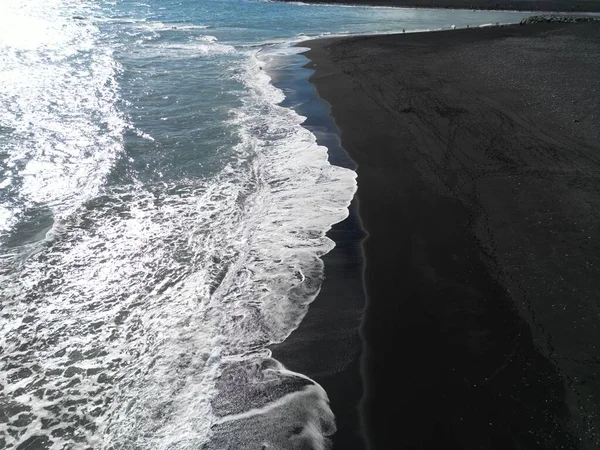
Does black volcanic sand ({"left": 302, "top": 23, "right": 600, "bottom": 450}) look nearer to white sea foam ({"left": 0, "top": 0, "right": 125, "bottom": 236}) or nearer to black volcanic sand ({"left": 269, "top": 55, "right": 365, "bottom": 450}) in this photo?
black volcanic sand ({"left": 269, "top": 55, "right": 365, "bottom": 450})

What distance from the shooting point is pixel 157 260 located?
8070 millimetres

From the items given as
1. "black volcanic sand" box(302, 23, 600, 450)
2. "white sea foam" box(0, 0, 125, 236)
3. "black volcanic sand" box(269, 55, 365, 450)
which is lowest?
"black volcanic sand" box(269, 55, 365, 450)

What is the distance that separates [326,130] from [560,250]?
Result: 8177mm

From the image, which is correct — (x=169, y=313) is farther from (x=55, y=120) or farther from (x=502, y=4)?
(x=502, y=4)

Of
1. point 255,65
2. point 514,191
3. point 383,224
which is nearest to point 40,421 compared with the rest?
point 383,224

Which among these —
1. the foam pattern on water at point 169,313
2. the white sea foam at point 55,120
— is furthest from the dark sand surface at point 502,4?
the foam pattern on water at point 169,313

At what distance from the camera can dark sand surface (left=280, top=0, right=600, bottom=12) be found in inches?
1745

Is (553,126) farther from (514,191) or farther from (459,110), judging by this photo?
(514,191)

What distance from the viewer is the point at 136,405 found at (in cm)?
561

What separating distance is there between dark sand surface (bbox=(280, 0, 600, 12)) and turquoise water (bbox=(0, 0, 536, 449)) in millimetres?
38447

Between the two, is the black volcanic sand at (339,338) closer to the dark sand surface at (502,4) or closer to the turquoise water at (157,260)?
the turquoise water at (157,260)

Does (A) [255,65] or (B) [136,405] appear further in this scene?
(A) [255,65]

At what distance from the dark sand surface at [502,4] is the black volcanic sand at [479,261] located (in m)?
34.8

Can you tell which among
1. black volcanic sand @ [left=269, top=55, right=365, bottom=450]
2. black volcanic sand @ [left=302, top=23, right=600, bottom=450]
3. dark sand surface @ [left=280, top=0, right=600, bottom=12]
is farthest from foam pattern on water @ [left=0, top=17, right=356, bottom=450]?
dark sand surface @ [left=280, top=0, right=600, bottom=12]
